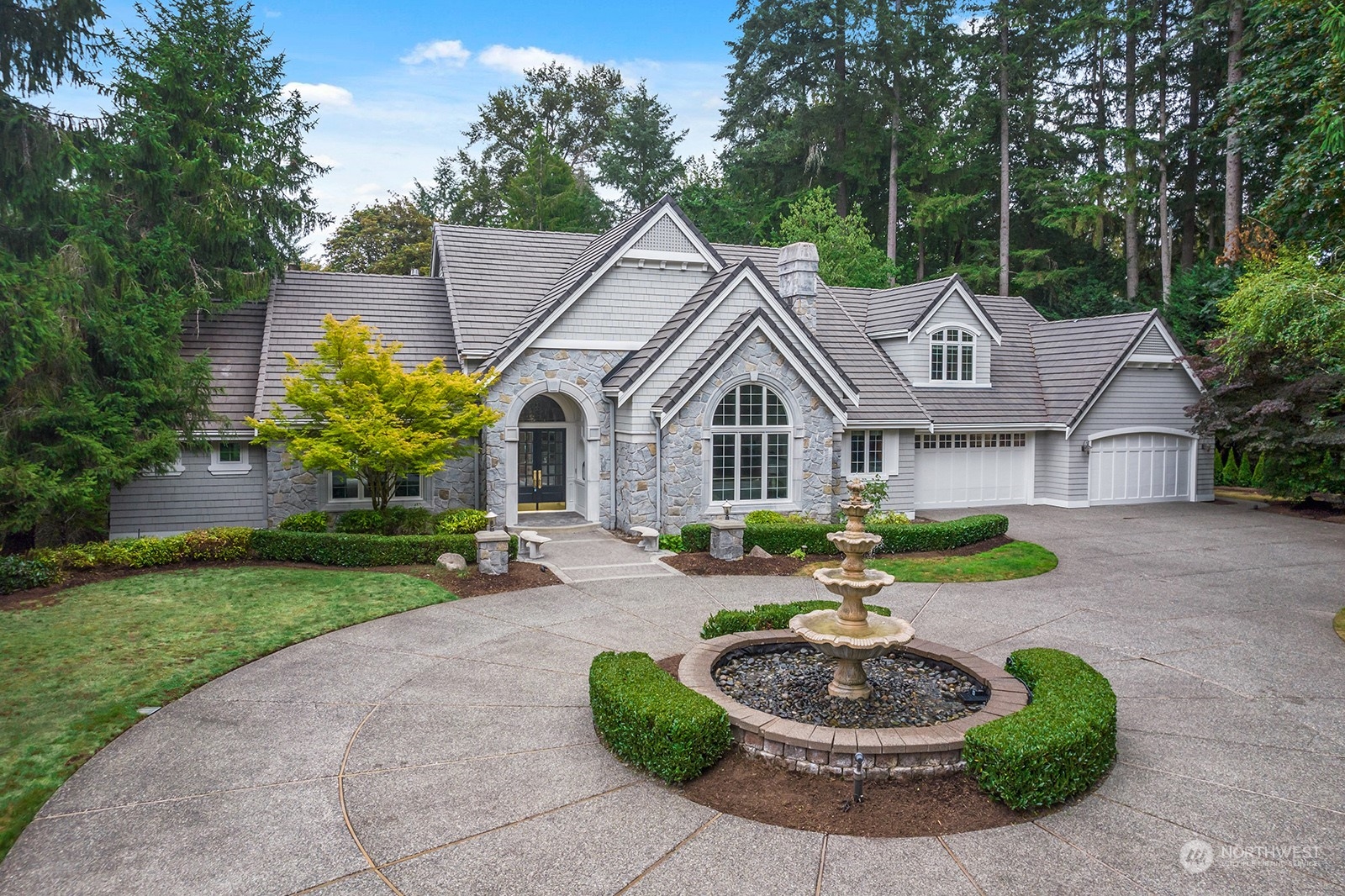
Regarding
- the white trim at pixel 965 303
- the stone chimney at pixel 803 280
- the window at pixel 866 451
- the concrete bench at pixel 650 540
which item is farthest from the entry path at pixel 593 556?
the white trim at pixel 965 303

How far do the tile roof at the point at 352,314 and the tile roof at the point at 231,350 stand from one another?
20.9 inches

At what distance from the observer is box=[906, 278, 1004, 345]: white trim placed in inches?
922

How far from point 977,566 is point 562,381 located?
9.90 meters

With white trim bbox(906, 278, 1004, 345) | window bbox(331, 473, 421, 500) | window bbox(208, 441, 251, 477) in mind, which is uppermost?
white trim bbox(906, 278, 1004, 345)

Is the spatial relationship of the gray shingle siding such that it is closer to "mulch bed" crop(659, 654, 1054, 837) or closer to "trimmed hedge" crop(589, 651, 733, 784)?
"trimmed hedge" crop(589, 651, 733, 784)

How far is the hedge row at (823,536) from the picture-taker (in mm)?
16438

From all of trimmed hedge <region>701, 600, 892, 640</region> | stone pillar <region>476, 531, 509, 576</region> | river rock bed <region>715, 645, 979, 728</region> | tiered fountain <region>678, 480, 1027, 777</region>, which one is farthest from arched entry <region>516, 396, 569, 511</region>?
river rock bed <region>715, 645, 979, 728</region>

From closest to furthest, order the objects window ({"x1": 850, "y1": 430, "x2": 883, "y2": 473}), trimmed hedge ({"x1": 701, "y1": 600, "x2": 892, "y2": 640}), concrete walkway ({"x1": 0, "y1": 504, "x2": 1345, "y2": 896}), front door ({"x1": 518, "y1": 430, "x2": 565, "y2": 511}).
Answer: concrete walkway ({"x1": 0, "y1": 504, "x2": 1345, "y2": 896}) → trimmed hedge ({"x1": 701, "y1": 600, "x2": 892, "y2": 640}) → front door ({"x1": 518, "y1": 430, "x2": 565, "y2": 511}) → window ({"x1": 850, "y1": 430, "x2": 883, "y2": 473})

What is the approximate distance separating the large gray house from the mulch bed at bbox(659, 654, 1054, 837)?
11.0 metres

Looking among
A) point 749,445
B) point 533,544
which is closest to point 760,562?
point 749,445

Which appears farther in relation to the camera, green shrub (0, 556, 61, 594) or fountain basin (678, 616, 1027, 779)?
green shrub (0, 556, 61, 594)

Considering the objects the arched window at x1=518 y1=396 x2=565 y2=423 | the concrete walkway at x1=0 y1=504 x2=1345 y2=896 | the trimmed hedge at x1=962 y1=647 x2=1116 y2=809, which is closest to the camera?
the concrete walkway at x1=0 y1=504 x2=1345 y2=896

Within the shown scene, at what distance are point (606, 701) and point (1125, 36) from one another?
39.3 m

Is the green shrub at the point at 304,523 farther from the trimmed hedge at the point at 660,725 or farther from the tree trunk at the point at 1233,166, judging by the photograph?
the tree trunk at the point at 1233,166
